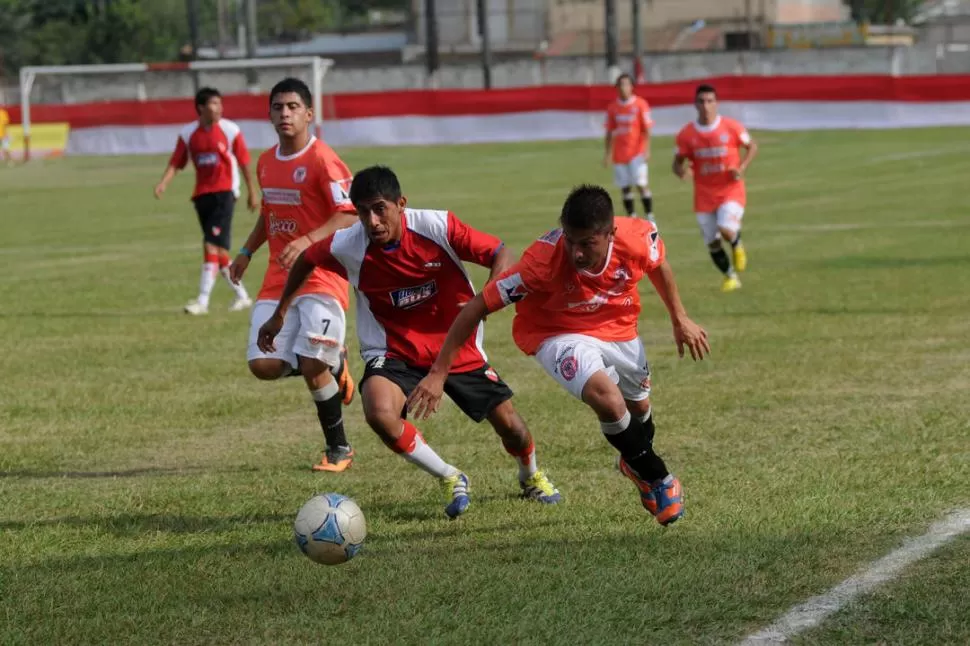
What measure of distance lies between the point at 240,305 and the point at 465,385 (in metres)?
8.67

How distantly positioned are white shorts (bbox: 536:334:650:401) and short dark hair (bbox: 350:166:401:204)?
1.00 meters

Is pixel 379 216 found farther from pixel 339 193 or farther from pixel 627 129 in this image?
pixel 627 129

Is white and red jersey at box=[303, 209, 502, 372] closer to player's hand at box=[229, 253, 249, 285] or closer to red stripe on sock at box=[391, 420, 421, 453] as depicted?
red stripe on sock at box=[391, 420, 421, 453]

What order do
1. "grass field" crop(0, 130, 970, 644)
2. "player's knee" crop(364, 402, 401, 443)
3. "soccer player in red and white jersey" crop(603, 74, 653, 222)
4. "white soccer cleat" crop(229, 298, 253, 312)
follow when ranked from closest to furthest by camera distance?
"grass field" crop(0, 130, 970, 644) < "player's knee" crop(364, 402, 401, 443) < "white soccer cleat" crop(229, 298, 253, 312) < "soccer player in red and white jersey" crop(603, 74, 653, 222)

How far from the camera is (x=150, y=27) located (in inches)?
3873

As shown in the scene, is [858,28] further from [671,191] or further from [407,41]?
[671,191]

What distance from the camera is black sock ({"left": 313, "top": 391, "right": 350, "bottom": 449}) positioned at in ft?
28.3

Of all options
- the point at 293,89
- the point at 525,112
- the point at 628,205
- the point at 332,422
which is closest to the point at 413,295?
the point at 332,422

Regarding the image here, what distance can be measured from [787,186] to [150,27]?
7662 cm

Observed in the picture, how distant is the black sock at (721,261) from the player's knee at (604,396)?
31.3 feet

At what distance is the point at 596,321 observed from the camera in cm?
701

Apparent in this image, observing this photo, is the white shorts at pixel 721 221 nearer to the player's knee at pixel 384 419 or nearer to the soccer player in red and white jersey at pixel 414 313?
the soccer player in red and white jersey at pixel 414 313

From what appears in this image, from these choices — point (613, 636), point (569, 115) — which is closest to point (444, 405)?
point (613, 636)

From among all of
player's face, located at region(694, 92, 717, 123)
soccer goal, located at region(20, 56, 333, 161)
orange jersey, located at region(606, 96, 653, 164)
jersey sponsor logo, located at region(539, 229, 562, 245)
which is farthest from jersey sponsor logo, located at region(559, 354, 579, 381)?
soccer goal, located at region(20, 56, 333, 161)
